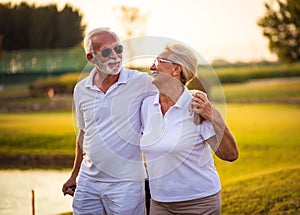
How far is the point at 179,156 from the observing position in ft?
10.1

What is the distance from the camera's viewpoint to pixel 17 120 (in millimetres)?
16422

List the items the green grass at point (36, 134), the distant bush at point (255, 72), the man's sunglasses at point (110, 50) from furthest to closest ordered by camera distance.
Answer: the distant bush at point (255, 72), the green grass at point (36, 134), the man's sunglasses at point (110, 50)

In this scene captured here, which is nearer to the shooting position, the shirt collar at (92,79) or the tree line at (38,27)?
the shirt collar at (92,79)

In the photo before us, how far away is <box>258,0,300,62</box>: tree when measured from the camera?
53.5 feet

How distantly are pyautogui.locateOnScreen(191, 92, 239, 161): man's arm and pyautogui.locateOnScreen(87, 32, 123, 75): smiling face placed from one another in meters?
0.49

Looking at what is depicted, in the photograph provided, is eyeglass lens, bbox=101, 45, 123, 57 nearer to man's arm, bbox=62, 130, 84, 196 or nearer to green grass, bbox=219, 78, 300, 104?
man's arm, bbox=62, 130, 84, 196

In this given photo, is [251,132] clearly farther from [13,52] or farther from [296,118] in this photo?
[13,52]

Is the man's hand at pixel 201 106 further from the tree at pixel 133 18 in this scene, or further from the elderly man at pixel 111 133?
the tree at pixel 133 18

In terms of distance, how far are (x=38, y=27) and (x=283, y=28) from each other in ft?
18.9

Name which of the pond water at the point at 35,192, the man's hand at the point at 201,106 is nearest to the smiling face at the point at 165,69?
the man's hand at the point at 201,106

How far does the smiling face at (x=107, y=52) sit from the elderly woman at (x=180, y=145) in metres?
0.26

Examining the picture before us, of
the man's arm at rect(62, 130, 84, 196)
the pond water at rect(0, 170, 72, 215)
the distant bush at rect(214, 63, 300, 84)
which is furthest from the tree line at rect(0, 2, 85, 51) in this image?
the man's arm at rect(62, 130, 84, 196)

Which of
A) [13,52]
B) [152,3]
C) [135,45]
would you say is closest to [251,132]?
[152,3]

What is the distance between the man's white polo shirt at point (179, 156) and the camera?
10.1ft
